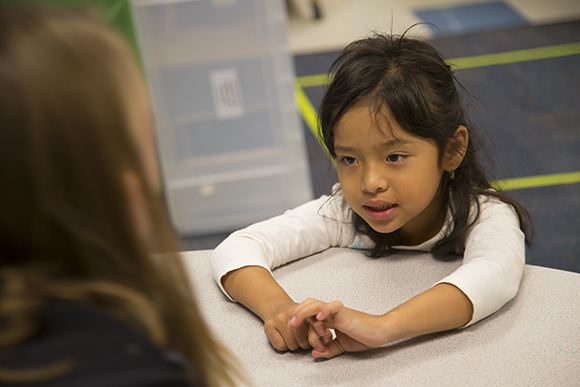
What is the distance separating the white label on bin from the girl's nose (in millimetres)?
1155

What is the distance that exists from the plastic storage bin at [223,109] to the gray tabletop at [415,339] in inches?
43.6

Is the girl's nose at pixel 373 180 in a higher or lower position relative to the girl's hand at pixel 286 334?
higher

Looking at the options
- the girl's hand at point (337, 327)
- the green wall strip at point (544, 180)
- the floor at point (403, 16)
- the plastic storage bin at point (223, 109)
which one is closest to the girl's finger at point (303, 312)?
the girl's hand at point (337, 327)

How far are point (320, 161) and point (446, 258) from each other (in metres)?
1.58

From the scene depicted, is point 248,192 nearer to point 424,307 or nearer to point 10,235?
point 424,307

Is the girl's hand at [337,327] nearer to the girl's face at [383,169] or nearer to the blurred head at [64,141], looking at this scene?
the girl's face at [383,169]

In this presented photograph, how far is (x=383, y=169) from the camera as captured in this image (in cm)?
→ 78

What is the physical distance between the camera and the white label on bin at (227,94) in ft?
6.03

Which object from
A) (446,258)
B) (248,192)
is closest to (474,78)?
(248,192)

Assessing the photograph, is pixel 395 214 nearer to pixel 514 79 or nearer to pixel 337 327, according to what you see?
pixel 337 327

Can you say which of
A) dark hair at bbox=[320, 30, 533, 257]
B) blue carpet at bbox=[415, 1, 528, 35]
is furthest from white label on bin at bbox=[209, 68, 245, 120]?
blue carpet at bbox=[415, 1, 528, 35]

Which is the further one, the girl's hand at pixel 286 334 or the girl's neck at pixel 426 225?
the girl's neck at pixel 426 225

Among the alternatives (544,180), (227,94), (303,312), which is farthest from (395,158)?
(544,180)

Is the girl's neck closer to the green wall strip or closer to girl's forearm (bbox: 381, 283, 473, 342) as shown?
girl's forearm (bbox: 381, 283, 473, 342)
